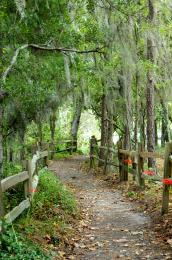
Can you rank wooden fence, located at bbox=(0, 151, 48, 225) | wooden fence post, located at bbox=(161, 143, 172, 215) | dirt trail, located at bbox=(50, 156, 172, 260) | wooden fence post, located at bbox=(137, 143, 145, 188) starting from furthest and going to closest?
wooden fence post, located at bbox=(137, 143, 145, 188) → wooden fence post, located at bbox=(161, 143, 172, 215) → dirt trail, located at bbox=(50, 156, 172, 260) → wooden fence, located at bbox=(0, 151, 48, 225)

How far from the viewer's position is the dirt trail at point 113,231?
19.9 ft

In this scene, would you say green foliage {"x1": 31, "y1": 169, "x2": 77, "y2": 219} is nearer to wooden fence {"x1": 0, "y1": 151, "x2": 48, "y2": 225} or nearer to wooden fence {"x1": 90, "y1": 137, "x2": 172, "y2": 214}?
wooden fence {"x1": 0, "y1": 151, "x2": 48, "y2": 225}

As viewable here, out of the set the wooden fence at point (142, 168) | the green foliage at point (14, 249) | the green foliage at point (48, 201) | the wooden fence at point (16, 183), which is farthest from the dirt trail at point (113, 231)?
the wooden fence at point (16, 183)

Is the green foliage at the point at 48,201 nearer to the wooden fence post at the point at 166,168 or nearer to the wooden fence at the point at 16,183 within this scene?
the wooden fence at the point at 16,183

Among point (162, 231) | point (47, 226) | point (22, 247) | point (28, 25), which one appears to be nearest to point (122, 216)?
point (162, 231)

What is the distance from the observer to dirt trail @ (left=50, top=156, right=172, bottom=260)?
19.9 feet

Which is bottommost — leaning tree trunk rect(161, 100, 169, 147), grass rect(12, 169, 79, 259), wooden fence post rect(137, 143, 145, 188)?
grass rect(12, 169, 79, 259)

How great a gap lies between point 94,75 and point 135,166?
4.50 metres

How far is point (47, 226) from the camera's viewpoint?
682cm

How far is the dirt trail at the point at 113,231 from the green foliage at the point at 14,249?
3.09 ft

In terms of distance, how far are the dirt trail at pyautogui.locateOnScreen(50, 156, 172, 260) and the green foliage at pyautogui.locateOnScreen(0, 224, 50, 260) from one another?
3.09 ft

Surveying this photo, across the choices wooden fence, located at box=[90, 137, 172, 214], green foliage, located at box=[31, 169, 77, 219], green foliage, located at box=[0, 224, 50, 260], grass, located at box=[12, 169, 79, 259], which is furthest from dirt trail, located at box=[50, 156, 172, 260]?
green foliage, located at box=[0, 224, 50, 260]

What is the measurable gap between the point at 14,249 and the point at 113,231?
283 cm

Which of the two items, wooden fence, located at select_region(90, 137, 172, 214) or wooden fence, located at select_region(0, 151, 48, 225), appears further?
wooden fence, located at select_region(90, 137, 172, 214)
